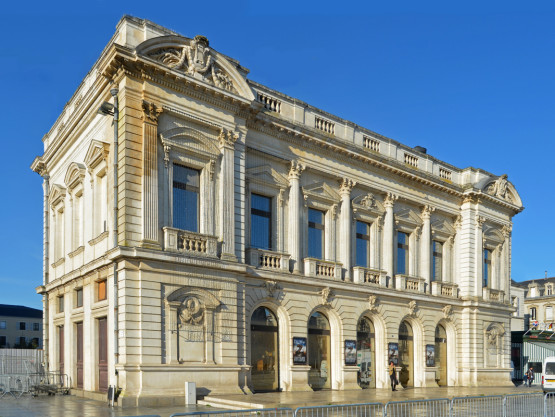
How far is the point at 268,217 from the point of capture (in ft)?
89.2

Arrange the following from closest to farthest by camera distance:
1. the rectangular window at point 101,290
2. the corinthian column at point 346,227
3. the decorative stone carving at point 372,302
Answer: the rectangular window at point 101,290, the corinthian column at point 346,227, the decorative stone carving at point 372,302

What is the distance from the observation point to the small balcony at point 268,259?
83.9ft

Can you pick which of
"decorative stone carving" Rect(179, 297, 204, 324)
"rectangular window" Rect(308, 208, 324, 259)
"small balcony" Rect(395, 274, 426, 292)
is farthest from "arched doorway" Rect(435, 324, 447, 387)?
"decorative stone carving" Rect(179, 297, 204, 324)

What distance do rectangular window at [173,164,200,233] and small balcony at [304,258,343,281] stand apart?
6.37m

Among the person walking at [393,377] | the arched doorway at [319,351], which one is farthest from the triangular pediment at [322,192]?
the person walking at [393,377]

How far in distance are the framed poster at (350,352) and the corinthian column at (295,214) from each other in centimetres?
464

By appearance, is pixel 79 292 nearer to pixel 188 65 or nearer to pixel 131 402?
pixel 131 402

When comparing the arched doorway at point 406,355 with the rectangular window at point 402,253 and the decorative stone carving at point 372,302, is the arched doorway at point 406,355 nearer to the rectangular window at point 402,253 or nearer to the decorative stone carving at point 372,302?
the rectangular window at point 402,253

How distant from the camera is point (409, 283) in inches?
1307

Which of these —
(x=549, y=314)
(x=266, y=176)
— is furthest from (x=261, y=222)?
(x=549, y=314)

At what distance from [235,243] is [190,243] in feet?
7.61

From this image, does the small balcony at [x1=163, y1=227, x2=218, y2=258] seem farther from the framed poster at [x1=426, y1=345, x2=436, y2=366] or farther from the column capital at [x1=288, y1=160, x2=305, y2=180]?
the framed poster at [x1=426, y1=345, x2=436, y2=366]

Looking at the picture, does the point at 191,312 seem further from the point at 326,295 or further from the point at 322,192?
the point at 322,192

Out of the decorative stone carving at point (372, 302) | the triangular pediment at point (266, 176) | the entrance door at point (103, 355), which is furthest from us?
the decorative stone carving at point (372, 302)
